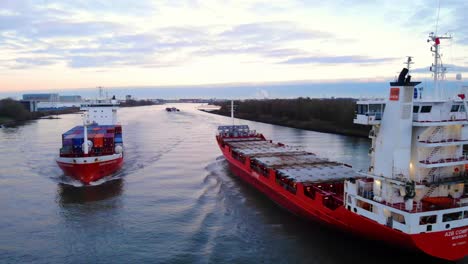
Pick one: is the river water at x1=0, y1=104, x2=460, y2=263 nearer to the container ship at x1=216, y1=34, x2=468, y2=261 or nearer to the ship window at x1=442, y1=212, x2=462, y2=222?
the container ship at x1=216, y1=34, x2=468, y2=261

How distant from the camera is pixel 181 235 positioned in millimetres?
13094

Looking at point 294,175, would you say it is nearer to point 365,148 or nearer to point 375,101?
point 375,101

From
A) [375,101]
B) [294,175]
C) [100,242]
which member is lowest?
[100,242]

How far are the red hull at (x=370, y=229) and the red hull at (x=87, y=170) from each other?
10590 millimetres

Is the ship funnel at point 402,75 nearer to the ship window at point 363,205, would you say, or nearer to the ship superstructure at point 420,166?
the ship superstructure at point 420,166

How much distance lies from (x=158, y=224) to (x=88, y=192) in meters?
6.67

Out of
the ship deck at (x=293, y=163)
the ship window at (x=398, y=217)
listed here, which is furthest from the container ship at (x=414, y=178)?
the ship deck at (x=293, y=163)

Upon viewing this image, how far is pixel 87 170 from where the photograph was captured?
68.4 feet

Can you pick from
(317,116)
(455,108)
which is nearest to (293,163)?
(455,108)

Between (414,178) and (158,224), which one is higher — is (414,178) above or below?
above

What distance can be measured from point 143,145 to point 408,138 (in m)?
27.7

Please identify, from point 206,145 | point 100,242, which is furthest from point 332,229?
point 206,145

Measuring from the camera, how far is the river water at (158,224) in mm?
11721

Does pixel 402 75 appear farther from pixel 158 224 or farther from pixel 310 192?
pixel 158 224
